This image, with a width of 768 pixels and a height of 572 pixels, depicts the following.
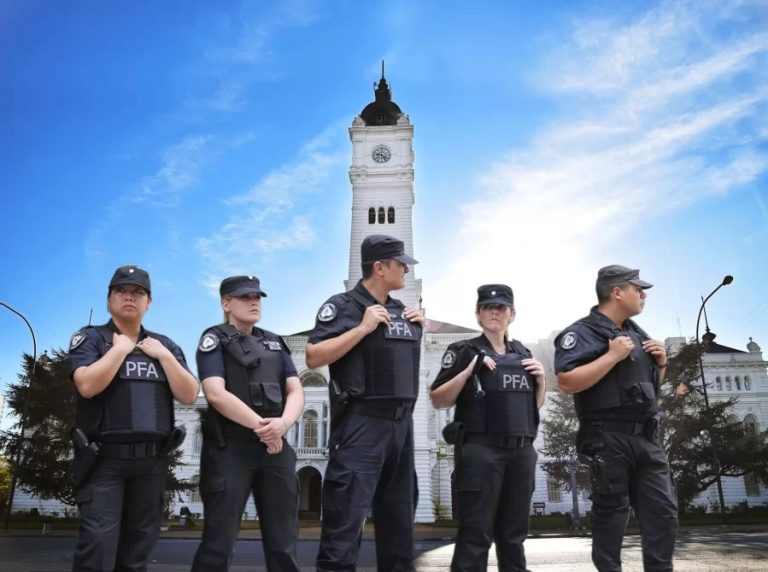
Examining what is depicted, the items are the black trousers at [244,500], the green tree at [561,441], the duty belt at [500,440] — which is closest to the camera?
the black trousers at [244,500]

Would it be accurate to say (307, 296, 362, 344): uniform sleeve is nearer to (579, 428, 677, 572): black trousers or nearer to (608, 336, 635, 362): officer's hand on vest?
(608, 336, 635, 362): officer's hand on vest

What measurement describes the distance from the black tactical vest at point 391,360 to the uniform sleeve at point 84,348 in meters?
1.91

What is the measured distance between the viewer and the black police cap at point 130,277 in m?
4.68

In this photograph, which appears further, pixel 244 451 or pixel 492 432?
pixel 492 432

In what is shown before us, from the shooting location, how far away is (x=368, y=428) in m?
4.32

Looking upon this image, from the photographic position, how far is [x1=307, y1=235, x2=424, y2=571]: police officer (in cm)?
414

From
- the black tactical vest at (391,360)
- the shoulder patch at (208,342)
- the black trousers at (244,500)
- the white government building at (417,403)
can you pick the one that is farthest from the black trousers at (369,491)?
the white government building at (417,403)

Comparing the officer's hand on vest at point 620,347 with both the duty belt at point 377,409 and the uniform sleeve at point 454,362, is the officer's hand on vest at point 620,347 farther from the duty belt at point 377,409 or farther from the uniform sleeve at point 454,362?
the duty belt at point 377,409

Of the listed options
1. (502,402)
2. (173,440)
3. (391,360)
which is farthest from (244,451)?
(502,402)

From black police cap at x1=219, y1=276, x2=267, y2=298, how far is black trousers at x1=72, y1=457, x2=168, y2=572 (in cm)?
140

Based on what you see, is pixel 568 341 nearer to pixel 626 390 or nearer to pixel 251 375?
pixel 626 390

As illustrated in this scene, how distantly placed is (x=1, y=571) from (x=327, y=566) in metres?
7.61

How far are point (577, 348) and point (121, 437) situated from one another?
363 centimetres

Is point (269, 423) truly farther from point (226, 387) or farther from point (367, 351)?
point (367, 351)
